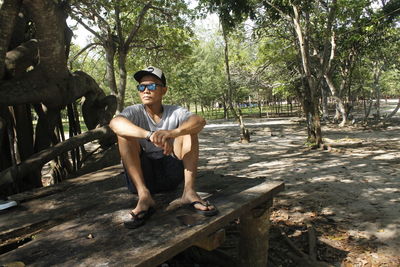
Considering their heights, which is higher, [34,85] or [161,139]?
[34,85]

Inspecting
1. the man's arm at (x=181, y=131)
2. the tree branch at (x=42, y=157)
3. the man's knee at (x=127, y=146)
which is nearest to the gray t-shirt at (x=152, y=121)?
the man's arm at (x=181, y=131)

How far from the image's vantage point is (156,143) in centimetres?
Answer: 241

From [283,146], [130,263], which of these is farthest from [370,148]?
[130,263]

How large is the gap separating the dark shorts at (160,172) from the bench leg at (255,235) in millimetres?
764

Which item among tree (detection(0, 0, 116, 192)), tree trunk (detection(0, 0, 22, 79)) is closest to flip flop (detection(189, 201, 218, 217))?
tree (detection(0, 0, 116, 192))

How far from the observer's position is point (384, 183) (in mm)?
5793

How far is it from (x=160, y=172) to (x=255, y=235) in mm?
1091

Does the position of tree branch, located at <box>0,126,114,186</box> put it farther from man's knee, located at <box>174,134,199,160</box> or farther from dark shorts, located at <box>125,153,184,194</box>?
man's knee, located at <box>174,134,199,160</box>

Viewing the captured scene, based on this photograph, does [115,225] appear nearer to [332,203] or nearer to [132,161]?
[132,161]

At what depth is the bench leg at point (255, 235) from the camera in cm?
287

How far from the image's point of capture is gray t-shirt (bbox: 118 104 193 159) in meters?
2.74

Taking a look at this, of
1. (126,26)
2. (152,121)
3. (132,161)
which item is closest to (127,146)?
(132,161)

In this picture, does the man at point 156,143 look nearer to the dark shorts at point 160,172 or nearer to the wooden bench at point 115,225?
the dark shorts at point 160,172

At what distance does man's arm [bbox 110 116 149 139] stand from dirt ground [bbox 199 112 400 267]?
208 centimetres
